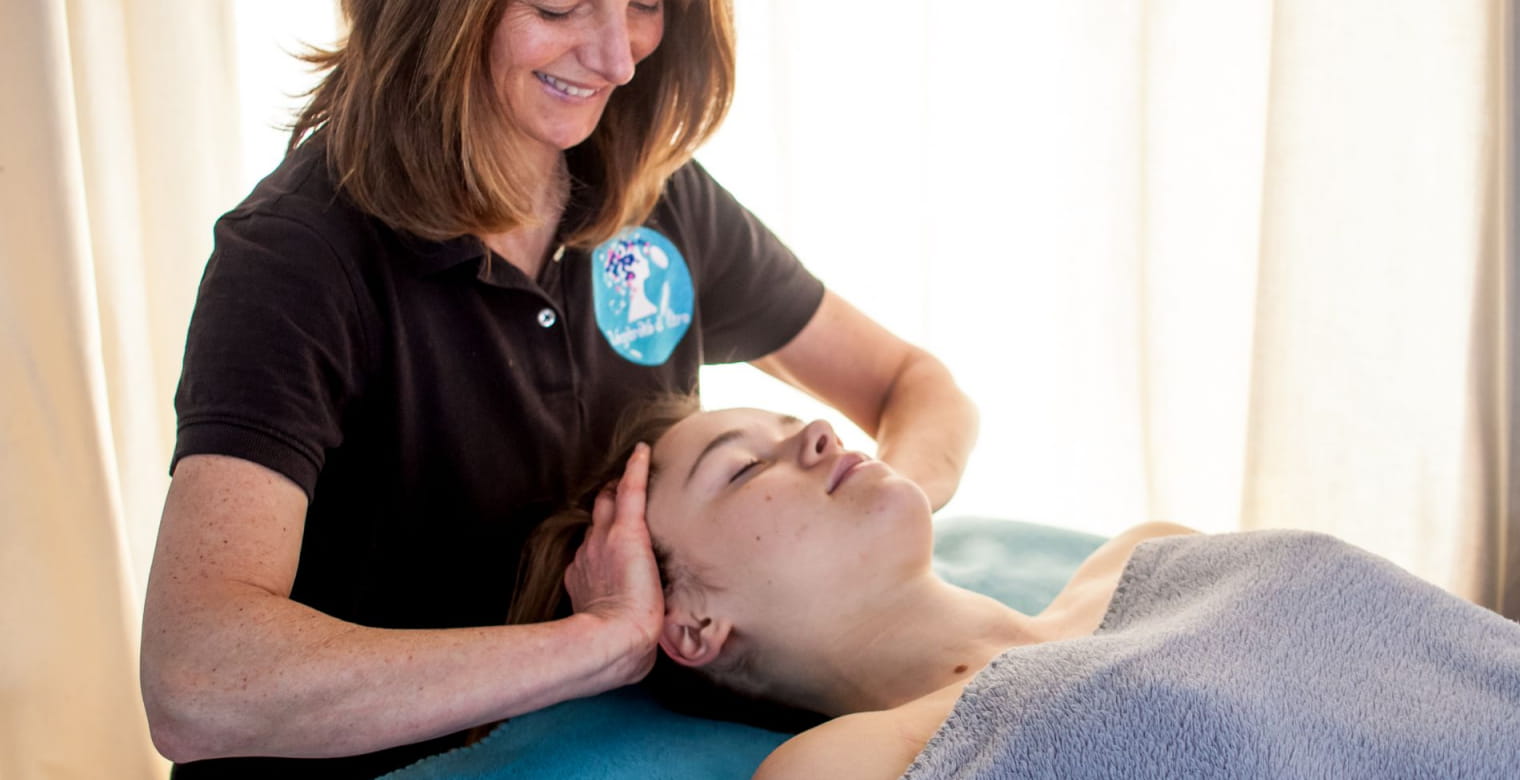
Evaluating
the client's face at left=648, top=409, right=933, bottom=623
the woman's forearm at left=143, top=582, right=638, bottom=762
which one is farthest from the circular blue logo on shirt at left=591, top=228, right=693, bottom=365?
the woman's forearm at left=143, top=582, right=638, bottom=762

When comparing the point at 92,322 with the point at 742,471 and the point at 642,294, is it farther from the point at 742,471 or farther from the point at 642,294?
the point at 742,471

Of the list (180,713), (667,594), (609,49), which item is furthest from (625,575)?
(609,49)

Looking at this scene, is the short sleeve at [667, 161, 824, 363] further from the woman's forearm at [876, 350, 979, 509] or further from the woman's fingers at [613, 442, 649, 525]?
the woman's fingers at [613, 442, 649, 525]

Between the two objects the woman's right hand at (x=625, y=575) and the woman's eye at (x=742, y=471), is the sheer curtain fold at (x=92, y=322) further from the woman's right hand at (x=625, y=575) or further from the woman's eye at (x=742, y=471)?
the woman's eye at (x=742, y=471)

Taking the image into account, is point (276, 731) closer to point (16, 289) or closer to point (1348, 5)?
point (16, 289)

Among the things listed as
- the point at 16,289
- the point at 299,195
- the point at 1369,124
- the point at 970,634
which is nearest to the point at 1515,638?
the point at 970,634

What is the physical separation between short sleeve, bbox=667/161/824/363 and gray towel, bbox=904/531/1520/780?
0.71m

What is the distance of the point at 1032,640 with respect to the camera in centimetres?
136

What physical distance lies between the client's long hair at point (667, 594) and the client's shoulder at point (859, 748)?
11.0 inches

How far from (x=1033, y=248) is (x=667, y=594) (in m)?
1.19

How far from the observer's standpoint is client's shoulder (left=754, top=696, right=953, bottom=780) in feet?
3.48

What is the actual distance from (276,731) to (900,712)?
52cm

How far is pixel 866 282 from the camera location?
2.44m

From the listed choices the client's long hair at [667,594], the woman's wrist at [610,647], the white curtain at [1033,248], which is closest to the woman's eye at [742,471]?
the client's long hair at [667,594]
